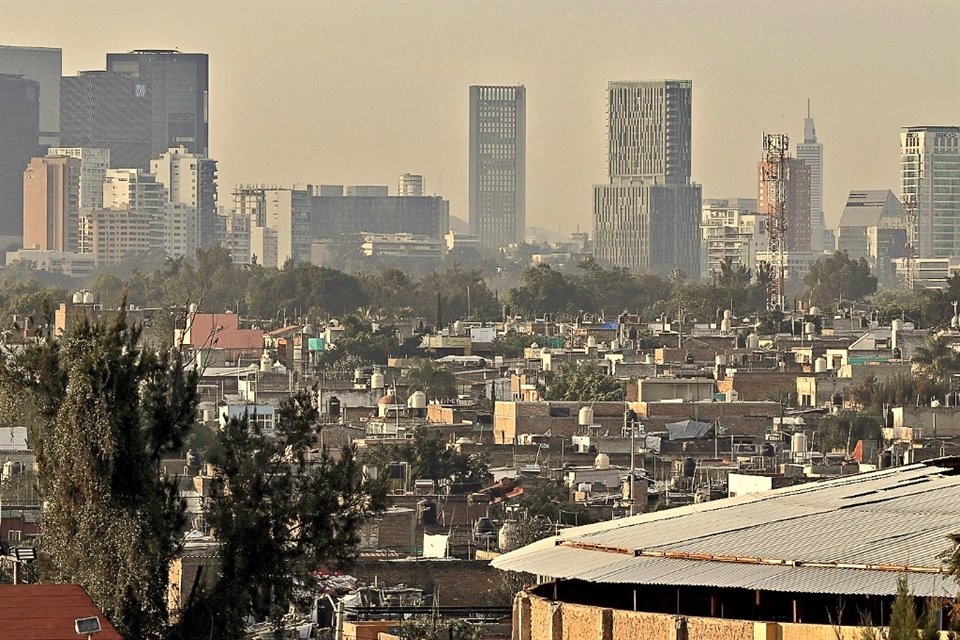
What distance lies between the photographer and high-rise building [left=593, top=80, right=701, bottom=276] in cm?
19175

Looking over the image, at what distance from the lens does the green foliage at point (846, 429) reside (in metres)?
54.5

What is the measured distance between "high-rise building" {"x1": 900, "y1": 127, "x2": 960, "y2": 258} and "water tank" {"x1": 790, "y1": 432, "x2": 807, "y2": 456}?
105974 mm

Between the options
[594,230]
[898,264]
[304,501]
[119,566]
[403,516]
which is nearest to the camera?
[119,566]

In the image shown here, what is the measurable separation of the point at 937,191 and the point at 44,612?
507 ft

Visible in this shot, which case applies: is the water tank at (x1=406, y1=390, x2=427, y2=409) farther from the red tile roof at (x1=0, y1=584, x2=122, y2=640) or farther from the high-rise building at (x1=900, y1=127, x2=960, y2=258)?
the high-rise building at (x1=900, y1=127, x2=960, y2=258)

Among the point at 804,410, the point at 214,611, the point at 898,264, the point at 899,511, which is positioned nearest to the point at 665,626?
the point at 899,511

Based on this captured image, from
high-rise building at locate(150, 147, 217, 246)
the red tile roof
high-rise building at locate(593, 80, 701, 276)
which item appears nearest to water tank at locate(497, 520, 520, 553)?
the red tile roof

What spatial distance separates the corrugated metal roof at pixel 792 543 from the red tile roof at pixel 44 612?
269cm

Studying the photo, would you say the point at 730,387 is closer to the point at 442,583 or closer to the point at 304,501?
the point at 442,583

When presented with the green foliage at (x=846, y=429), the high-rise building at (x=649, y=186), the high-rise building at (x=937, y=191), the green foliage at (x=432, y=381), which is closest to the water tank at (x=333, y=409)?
the green foliage at (x=432, y=381)

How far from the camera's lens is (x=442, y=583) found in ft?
103

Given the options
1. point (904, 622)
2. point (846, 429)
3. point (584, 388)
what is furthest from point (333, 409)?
point (904, 622)

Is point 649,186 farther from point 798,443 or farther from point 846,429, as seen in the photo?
point 798,443

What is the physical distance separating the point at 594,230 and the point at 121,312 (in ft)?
573
